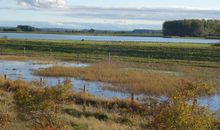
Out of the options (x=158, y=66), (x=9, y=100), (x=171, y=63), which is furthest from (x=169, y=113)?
(x=171, y=63)

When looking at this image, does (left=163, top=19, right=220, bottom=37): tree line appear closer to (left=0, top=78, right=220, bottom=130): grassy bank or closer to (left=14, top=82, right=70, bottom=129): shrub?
(left=0, top=78, right=220, bottom=130): grassy bank

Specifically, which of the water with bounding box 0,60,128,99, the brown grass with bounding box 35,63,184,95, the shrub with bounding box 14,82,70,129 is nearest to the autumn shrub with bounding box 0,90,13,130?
the shrub with bounding box 14,82,70,129

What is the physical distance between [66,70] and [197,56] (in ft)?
74.2

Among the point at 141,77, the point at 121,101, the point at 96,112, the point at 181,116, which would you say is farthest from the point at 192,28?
the point at 181,116

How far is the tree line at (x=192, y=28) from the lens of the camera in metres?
177

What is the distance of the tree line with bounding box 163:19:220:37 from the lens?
6969 inches

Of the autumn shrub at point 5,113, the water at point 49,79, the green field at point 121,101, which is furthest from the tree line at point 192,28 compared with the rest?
the autumn shrub at point 5,113

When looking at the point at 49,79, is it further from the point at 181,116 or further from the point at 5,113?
the point at 181,116

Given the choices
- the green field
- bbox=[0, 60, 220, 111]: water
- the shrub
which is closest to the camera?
the green field

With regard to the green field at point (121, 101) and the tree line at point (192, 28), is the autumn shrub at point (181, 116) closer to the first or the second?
the green field at point (121, 101)

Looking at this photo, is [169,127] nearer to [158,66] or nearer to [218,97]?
[218,97]

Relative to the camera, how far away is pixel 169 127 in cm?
1086

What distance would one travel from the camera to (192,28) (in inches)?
7082

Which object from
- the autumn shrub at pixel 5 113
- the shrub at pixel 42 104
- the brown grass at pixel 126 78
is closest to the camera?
the autumn shrub at pixel 5 113
